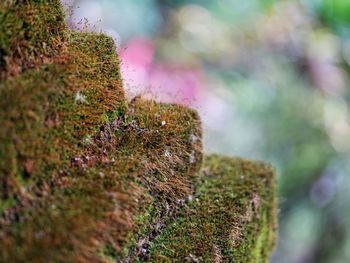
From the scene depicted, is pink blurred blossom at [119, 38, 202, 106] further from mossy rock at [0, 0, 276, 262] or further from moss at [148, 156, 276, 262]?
mossy rock at [0, 0, 276, 262]

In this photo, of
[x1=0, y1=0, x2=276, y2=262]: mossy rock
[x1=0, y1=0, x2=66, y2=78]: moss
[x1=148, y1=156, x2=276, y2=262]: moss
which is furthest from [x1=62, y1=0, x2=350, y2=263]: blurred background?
[x1=0, y1=0, x2=66, y2=78]: moss

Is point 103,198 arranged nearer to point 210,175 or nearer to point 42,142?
point 42,142

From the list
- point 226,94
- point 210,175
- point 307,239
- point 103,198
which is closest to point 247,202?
point 210,175

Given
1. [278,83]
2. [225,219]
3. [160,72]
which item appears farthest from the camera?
[160,72]

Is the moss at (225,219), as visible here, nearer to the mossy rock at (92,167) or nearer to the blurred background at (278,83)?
Result: the mossy rock at (92,167)

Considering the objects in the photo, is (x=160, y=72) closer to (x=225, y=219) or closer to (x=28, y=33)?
(x=225, y=219)

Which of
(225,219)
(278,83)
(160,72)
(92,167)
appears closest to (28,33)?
(92,167)
